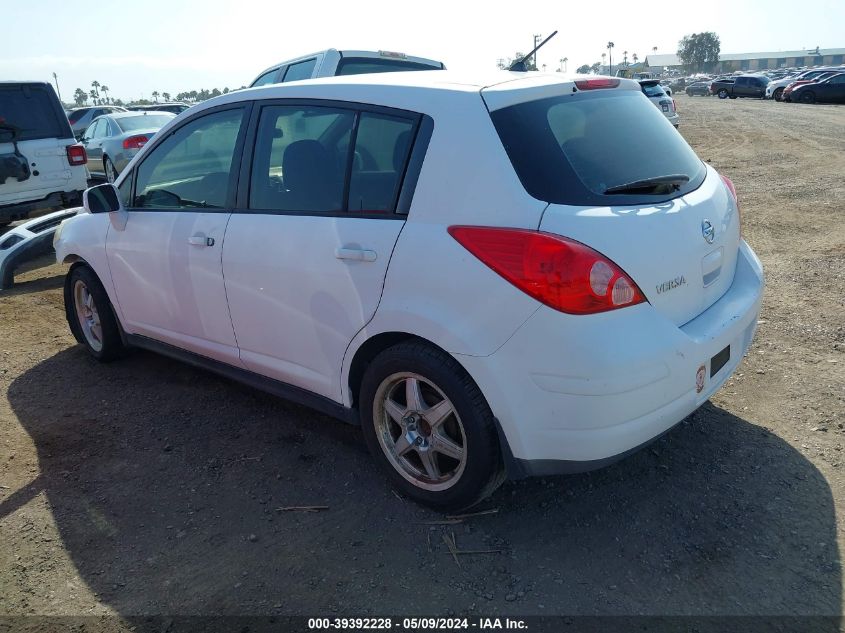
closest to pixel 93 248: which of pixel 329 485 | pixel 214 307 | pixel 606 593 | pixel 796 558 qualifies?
pixel 214 307

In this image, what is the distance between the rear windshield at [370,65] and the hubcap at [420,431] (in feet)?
17.9

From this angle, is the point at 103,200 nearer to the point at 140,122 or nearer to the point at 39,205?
the point at 39,205

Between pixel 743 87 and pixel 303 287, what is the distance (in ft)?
177

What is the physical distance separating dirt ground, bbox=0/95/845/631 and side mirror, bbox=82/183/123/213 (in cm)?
119

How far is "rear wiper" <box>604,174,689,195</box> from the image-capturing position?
2.80 meters

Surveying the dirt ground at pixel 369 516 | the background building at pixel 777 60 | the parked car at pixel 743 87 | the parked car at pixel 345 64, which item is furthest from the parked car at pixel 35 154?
the background building at pixel 777 60

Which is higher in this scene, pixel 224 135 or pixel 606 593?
pixel 224 135

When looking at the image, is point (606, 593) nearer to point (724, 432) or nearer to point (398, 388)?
point (398, 388)

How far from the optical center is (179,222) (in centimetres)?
401

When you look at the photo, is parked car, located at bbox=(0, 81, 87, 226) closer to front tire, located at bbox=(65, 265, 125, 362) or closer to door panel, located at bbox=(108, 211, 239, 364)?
front tire, located at bbox=(65, 265, 125, 362)

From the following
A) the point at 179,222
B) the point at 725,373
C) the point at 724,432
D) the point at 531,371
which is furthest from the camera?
the point at 179,222

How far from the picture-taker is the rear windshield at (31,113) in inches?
346

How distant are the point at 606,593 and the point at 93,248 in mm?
3904

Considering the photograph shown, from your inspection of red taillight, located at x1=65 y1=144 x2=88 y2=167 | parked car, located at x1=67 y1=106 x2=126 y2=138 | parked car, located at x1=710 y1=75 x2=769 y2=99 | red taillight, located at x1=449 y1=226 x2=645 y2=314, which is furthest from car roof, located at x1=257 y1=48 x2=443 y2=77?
parked car, located at x1=710 y1=75 x2=769 y2=99
